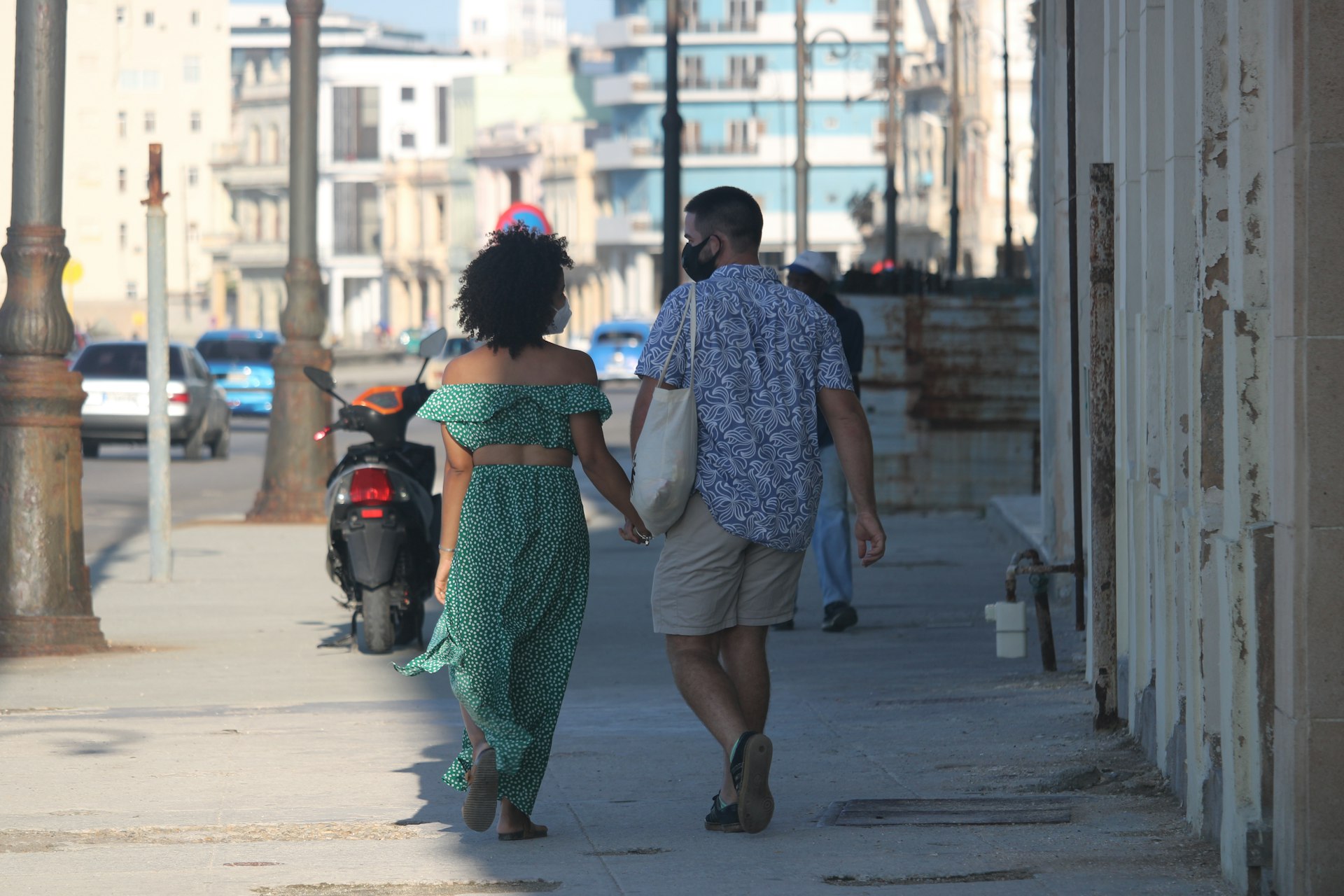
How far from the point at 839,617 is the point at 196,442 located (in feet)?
64.9

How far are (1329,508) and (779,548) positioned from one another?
1.73m

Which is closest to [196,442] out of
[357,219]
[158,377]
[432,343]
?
[158,377]

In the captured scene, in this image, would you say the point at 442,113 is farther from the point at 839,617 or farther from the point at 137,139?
the point at 839,617

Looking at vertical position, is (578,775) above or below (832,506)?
below

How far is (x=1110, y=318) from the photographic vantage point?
24.6 ft

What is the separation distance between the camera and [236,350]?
43.1 meters

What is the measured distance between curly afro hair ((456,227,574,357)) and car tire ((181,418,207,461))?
78.5 feet

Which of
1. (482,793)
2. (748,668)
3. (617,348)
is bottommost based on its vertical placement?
(482,793)

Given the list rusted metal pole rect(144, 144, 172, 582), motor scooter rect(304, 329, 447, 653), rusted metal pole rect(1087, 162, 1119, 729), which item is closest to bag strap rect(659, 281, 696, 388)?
rusted metal pole rect(1087, 162, 1119, 729)

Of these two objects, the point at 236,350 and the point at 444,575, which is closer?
the point at 444,575

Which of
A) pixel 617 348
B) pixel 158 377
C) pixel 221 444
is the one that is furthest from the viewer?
pixel 617 348

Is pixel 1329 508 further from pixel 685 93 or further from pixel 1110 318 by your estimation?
pixel 685 93

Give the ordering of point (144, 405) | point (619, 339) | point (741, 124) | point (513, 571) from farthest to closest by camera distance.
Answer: point (741, 124) → point (619, 339) → point (144, 405) → point (513, 571)

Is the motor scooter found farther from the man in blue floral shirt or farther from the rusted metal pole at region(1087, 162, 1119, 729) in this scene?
the man in blue floral shirt
